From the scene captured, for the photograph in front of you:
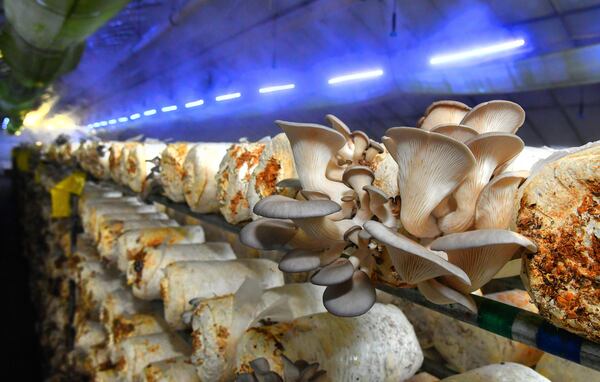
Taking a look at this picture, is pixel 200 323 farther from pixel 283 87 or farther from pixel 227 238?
pixel 283 87

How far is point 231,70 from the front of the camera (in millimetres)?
6855

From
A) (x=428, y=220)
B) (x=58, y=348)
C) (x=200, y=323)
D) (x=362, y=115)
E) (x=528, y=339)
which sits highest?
(x=362, y=115)

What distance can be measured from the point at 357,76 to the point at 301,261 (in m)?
4.56

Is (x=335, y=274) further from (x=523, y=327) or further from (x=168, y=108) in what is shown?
(x=168, y=108)

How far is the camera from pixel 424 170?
653 millimetres

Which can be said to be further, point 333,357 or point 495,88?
point 495,88

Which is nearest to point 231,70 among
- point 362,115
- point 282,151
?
point 362,115

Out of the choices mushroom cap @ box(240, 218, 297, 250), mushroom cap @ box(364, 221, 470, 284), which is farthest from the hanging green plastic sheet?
mushroom cap @ box(364, 221, 470, 284)

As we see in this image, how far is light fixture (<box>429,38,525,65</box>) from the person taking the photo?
3311mm

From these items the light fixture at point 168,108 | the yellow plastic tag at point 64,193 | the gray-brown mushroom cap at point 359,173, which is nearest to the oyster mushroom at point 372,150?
the gray-brown mushroom cap at point 359,173

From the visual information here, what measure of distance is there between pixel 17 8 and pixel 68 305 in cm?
279

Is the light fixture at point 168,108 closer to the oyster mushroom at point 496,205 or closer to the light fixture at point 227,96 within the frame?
the light fixture at point 227,96

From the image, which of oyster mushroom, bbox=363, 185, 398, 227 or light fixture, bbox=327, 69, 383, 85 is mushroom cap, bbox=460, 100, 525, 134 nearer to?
oyster mushroom, bbox=363, 185, 398, 227

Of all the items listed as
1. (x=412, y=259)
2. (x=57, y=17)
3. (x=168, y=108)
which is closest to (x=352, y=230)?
(x=412, y=259)
